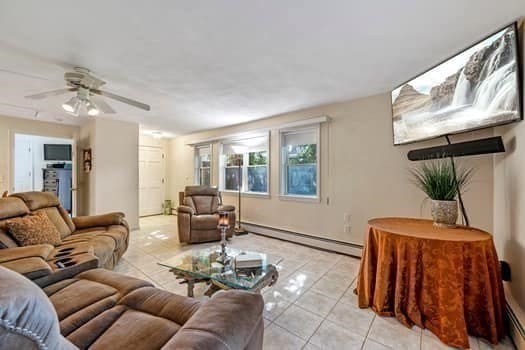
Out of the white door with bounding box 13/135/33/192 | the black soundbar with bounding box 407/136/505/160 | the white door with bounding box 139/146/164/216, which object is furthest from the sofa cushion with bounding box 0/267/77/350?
the white door with bounding box 13/135/33/192

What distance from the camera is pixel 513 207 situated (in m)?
1.75

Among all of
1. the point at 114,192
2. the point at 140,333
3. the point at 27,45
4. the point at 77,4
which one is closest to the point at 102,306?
the point at 140,333

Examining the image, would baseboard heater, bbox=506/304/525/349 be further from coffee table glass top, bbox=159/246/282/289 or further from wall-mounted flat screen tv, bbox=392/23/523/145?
coffee table glass top, bbox=159/246/282/289

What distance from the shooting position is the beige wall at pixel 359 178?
238cm

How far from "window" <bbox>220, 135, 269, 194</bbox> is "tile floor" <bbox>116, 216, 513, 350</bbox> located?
4.93 feet

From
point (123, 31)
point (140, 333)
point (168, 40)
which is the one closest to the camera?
point (140, 333)

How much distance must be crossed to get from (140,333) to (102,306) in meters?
0.38

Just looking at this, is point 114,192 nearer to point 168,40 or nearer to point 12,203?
point 12,203

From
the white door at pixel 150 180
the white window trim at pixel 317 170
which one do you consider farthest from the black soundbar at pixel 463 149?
the white door at pixel 150 180

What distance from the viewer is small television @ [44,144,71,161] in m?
5.53

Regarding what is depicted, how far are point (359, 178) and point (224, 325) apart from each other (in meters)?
2.87

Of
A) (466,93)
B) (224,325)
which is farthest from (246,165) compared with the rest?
(224,325)

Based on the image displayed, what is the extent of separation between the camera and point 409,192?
9.18 ft

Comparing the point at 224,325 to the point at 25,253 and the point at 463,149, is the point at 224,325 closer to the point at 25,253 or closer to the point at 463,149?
the point at 25,253
